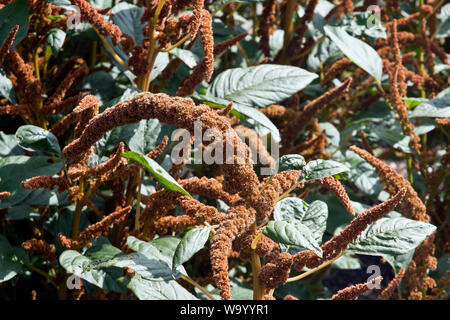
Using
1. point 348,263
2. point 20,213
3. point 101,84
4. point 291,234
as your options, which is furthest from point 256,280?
point 348,263

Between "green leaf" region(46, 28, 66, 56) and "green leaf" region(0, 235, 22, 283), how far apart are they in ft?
1.50

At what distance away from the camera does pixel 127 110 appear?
2.58 feet

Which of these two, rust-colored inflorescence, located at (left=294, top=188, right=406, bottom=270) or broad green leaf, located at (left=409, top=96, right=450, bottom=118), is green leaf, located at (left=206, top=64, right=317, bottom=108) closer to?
broad green leaf, located at (left=409, top=96, right=450, bottom=118)

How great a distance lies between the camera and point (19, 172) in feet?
3.73

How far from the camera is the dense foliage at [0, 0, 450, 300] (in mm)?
845

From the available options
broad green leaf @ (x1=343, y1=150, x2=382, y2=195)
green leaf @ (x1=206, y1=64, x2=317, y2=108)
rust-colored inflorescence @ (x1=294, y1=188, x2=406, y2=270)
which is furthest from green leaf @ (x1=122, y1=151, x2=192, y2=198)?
broad green leaf @ (x1=343, y1=150, x2=382, y2=195)

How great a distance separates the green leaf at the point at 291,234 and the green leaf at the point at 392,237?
19 cm

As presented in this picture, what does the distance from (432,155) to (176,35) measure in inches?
31.7

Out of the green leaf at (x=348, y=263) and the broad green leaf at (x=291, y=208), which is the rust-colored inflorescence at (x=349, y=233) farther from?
the green leaf at (x=348, y=263)

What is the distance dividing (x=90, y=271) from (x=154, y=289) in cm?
14

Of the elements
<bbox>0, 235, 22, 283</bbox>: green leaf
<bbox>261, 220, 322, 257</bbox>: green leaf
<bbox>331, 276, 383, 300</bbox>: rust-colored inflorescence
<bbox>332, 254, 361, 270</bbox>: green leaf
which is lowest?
<bbox>332, 254, 361, 270</bbox>: green leaf

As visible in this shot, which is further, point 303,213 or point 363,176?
point 363,176

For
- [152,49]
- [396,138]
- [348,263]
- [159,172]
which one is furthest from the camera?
[348,263]

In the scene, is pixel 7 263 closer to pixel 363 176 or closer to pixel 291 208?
pixel 291 208
